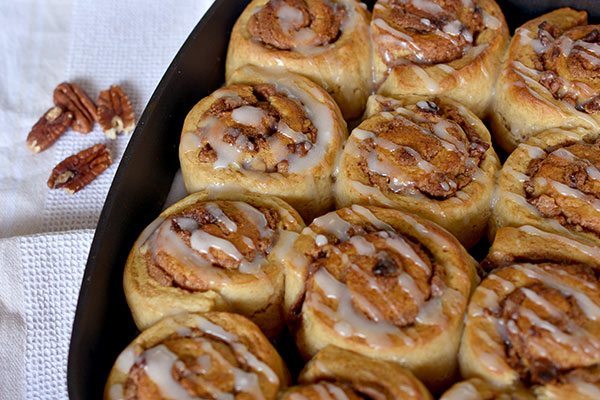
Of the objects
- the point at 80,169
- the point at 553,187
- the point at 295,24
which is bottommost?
the point at 80,169

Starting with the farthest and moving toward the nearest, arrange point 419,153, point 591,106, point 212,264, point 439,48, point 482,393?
point 439,48
point 591,106
point 419,153
point 212,264
point 482,393

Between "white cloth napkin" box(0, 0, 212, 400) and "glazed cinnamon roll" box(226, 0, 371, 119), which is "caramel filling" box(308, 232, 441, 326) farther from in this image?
"white cloth napkin" box(0, 0, 212, 400)

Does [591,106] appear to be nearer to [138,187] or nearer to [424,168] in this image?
[424,168]

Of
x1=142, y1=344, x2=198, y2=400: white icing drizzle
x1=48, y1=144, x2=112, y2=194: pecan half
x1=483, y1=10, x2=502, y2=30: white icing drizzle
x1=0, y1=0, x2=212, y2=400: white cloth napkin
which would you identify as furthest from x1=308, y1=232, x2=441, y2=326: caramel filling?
x1=48, y1=144, x2=112, y2=194: pecan half

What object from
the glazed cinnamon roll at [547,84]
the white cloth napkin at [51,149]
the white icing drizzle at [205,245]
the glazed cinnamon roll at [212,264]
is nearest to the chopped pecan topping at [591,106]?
the glazed cinnamon roll at [547,84]

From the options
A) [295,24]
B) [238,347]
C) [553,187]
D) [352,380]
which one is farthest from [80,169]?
[553,187]
